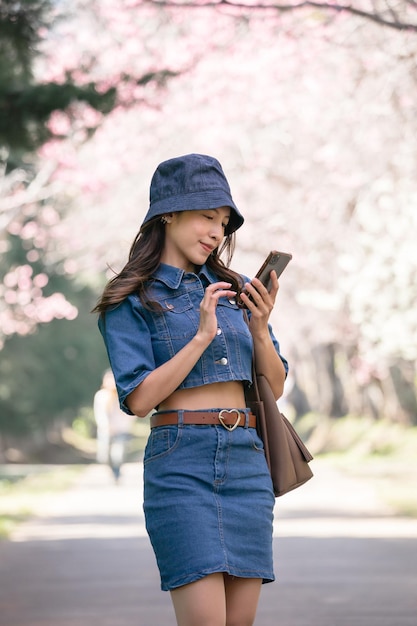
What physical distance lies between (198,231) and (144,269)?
225mm

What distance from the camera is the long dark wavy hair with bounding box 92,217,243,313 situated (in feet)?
15.3

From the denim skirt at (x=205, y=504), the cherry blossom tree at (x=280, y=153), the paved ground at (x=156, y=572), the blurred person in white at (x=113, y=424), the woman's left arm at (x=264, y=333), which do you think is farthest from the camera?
the blurred person in white at (x=113, y=424)

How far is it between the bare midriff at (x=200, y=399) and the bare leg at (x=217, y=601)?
55cm

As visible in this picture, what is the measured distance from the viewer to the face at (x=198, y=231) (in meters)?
4.74

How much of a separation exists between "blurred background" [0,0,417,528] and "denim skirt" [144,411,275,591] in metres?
6.32

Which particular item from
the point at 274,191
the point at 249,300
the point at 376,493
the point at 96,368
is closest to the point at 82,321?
the point at 96,368

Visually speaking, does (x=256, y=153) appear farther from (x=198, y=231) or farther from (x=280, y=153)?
(x=198, y=231)

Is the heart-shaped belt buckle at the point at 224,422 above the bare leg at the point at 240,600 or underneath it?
above

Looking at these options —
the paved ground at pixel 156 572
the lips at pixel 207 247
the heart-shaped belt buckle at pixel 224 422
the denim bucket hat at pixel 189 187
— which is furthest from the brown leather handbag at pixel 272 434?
the paved ground at pixel 156 572

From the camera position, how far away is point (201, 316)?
4453 millimetres

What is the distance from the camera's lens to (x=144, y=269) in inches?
188

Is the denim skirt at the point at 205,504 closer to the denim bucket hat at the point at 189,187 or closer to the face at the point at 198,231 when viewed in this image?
the face at the point at 198,231

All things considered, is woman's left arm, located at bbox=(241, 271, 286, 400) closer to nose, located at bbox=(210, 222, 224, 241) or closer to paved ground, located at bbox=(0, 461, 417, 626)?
nose, located at bbox=(210, 222, 224, 241)

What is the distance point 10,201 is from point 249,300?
17992mm
